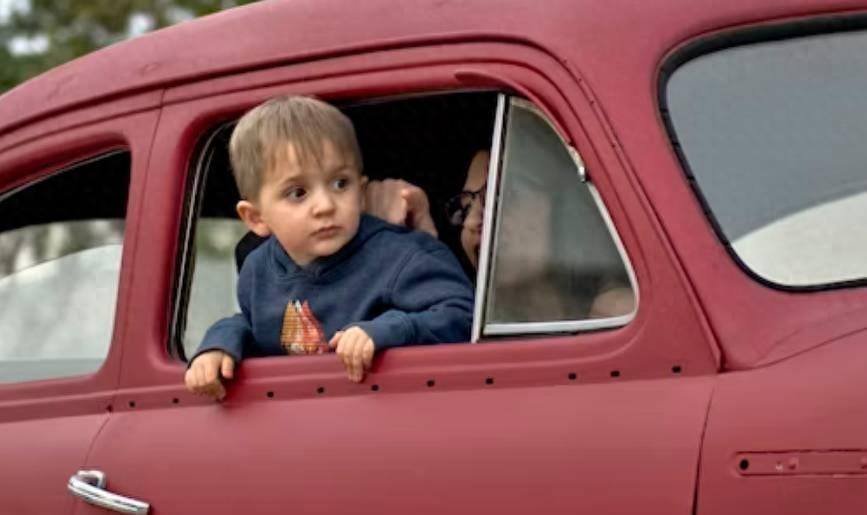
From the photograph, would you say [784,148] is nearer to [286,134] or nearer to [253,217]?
[286,134]

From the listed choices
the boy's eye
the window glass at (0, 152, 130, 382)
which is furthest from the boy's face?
the window glass at (0, 152, 130, 382)

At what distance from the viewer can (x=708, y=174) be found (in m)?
3.24

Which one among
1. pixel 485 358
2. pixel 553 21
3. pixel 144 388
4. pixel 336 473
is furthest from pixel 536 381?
pixel 144 388

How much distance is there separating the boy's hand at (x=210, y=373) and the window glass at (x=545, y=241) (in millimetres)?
543

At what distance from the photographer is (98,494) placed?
3789mm

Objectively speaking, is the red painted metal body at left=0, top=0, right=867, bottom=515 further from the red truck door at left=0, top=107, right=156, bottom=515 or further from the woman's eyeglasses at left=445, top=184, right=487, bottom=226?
the woman's eyeglasses at left=445, top=184, right=487, bottom=226

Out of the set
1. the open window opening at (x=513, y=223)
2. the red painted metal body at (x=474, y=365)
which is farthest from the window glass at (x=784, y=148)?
the open window opening at (x=513, y=223)

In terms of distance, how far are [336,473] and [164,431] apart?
502mm

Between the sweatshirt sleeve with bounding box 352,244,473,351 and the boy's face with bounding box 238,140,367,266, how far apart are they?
0.16 metres

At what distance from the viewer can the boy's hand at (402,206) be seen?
3.99 metres

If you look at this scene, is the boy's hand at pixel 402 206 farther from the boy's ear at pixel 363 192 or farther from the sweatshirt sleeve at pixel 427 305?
the sweatshirt sleeve at pixel 427 305

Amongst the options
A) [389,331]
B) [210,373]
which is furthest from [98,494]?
[389,331]

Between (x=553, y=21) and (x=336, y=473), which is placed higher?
(x=553, y=21)

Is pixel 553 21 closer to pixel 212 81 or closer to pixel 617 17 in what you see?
pixel 617 17
